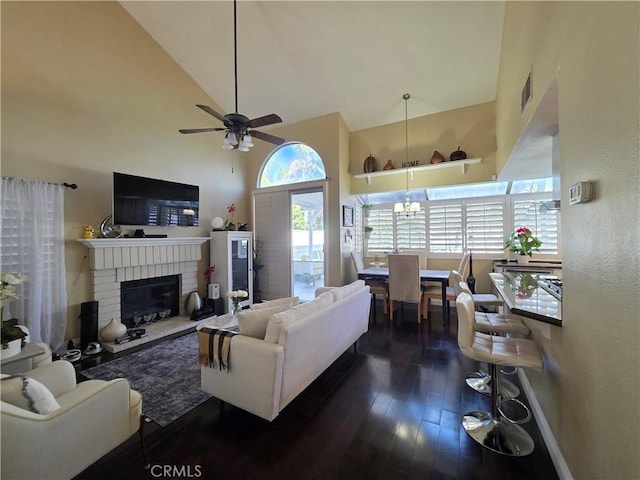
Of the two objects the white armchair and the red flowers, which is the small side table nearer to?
the white armchair

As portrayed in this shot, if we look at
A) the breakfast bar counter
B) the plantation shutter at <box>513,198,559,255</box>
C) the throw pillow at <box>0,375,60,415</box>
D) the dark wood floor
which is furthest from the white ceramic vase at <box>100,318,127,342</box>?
the plantation shutter at <box>513,198,559,255</box>

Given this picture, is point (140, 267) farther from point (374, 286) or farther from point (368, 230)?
point (368, 230)

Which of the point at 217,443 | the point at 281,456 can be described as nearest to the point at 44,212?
the point at 217,443

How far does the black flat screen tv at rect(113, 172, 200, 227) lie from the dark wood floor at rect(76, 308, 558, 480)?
113 inches

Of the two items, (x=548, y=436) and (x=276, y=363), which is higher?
(x=276, y=363)

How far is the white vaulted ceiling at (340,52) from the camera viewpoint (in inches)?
133

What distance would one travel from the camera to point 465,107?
4598mm

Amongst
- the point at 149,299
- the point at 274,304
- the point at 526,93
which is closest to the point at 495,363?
the point at 274,304

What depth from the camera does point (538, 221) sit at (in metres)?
4.51

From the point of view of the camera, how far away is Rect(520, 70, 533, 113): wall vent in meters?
2.29

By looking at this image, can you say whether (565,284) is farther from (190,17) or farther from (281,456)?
(190,17)

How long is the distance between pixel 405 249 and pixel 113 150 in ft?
17.2

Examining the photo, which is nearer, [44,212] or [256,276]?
[44,212]

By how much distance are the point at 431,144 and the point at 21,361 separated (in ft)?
19.5
